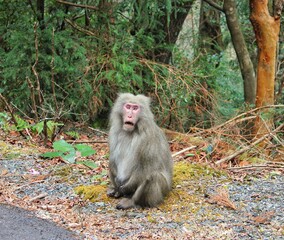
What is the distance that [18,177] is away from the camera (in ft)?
22.2

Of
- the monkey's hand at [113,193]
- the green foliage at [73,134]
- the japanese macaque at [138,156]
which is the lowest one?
the green foliage at [73,134]

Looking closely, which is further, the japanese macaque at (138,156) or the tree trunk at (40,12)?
the tree trunk at (40,12)

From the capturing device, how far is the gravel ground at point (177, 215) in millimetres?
5242

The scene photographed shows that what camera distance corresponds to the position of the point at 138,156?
5.96m

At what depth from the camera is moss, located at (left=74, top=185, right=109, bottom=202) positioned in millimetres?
6191

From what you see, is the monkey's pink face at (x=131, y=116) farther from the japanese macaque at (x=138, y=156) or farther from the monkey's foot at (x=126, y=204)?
the monkey's foot at (x=126, y=204)

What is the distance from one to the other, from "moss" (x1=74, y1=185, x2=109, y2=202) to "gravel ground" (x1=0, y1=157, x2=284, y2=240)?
97 mm

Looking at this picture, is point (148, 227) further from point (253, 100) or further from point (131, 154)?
point (253, 100)

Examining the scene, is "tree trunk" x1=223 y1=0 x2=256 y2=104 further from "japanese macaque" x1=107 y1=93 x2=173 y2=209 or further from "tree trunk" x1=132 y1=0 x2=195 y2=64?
"japanese macaque" x1=107 y1=93 x2=173 y2=209

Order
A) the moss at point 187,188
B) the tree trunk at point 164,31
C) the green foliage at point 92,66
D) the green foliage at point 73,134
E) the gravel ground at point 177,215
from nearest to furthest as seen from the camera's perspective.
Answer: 1. the gravel ground at point 177,215
2. the moss at point 187,188
3. the green foliage at point 73,134
4. the green foliage at point 92,66
5. the tree trunk at point 164,31

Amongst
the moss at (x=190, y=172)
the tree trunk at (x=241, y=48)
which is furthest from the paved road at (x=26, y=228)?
the tree trunk at (x=241, y=48)

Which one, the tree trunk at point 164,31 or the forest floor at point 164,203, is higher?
the tree trunk at point 164,31

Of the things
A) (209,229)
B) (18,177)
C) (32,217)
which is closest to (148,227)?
(209,229)

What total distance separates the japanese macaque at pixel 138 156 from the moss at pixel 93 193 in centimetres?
19
